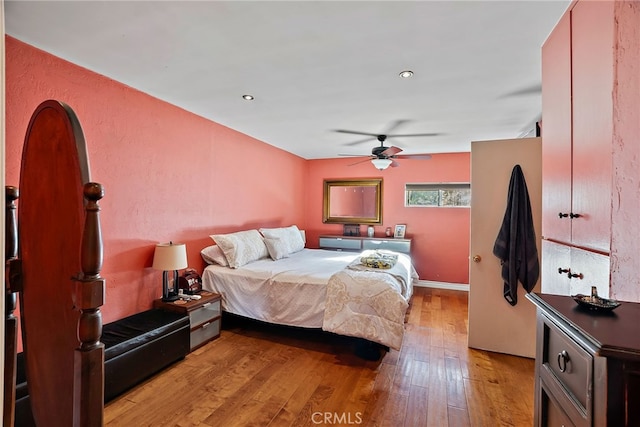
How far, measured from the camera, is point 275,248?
399 cm

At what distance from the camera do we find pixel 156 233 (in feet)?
9.55

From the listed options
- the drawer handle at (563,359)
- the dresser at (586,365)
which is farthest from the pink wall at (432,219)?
the drawer handle at (563,359)

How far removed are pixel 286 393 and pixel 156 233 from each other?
194cm

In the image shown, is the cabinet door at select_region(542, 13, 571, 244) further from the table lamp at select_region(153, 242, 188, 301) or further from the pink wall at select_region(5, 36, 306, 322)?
the pink wall at select_region(5, 36, 306, 322)

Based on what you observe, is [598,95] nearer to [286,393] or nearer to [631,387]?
[631,387]

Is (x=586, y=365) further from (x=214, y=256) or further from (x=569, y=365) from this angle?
(x=214, y=256)

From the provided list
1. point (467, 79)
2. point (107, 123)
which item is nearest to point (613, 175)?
point (467, 79)

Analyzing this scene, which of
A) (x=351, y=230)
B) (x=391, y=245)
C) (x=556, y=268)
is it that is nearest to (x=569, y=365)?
(x=556, y=268)

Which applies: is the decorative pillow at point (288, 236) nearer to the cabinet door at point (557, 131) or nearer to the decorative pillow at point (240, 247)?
the decorative pillow at point (240, 247)

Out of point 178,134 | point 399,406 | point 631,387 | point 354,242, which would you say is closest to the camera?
point 631,387

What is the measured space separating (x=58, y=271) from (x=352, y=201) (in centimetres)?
539

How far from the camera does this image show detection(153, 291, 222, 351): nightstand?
109 inches

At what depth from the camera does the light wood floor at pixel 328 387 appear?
6.39 feet
